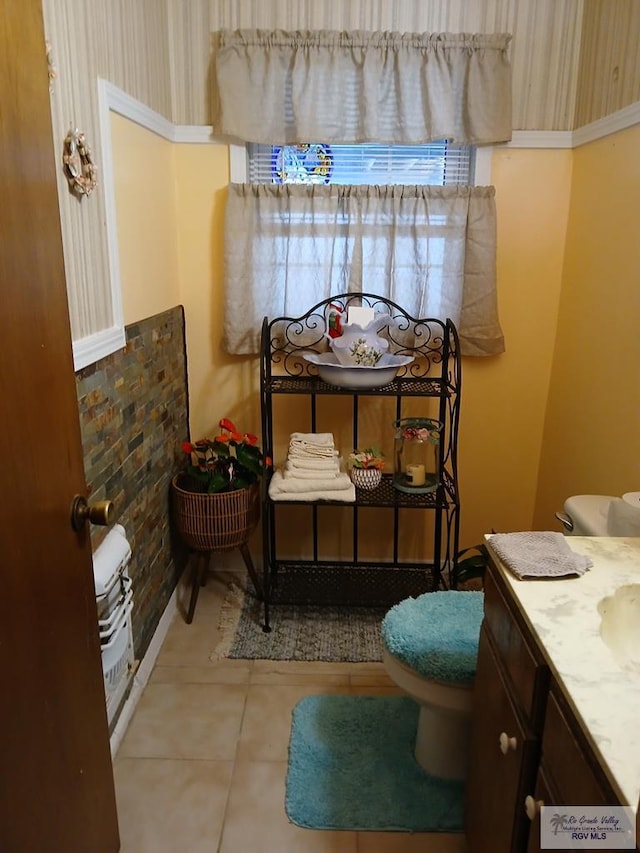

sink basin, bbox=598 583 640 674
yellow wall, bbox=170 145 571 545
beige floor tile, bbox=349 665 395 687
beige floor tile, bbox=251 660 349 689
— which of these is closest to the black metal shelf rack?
yellow wall, bbox=170 145 571 545

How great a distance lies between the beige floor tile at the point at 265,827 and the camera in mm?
1590

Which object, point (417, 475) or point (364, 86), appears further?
point (417, 475)

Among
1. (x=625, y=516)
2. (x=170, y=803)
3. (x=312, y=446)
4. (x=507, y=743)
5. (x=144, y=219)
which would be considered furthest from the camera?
(x=312, y=446)

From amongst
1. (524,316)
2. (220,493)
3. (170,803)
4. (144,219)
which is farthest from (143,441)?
(524,316)

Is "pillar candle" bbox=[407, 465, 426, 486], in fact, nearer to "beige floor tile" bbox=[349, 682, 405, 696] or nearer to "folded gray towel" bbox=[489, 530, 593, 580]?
"beige floor tile" bbox=[349, 682, 405, 696]

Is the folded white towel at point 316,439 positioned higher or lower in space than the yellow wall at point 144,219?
lower

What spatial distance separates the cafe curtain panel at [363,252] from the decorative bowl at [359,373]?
28cm

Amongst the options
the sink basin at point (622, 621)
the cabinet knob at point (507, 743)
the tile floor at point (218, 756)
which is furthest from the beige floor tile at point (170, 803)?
the sink basin at point (622, 621)

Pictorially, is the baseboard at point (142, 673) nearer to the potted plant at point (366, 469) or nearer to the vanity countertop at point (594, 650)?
the potted plant at point (366, 469)

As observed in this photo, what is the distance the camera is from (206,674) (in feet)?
7.31

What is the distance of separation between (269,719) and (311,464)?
90 centimetres

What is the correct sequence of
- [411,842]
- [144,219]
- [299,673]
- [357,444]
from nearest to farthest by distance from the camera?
1. [411,842]
2. [144,219]
3. [299,673]
4. [357,444]

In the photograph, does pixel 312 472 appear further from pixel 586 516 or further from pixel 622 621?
pixel 622 621

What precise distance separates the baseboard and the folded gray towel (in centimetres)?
131
